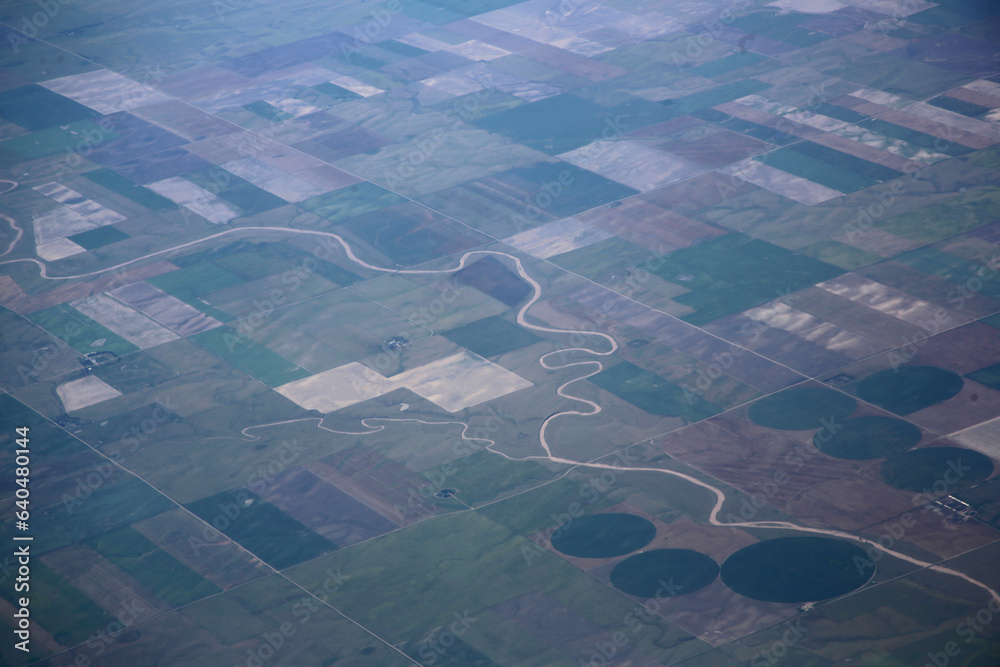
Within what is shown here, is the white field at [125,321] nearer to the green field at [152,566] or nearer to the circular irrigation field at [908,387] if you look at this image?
the green field at [152,566]

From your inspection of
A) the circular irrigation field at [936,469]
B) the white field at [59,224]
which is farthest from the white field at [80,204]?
the circular irrigation field at [936,469]

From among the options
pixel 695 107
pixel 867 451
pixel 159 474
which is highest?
pixel 695 107

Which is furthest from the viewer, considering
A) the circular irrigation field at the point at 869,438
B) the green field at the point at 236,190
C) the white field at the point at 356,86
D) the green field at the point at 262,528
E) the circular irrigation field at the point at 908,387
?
the white field at the point at 356,86

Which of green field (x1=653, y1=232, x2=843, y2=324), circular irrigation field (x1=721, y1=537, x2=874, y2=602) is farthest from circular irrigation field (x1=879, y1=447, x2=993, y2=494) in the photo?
green field (x1=653, y1=232, x2=843, y2=324)

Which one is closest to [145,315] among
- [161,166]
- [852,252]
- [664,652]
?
[161,166]

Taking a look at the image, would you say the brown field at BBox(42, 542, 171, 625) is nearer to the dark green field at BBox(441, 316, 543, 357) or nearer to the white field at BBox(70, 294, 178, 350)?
the white field at BBox(70, 294, 178, 350)

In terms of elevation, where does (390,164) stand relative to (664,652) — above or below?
above

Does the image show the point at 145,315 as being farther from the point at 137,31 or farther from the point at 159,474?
the point at 137,31
